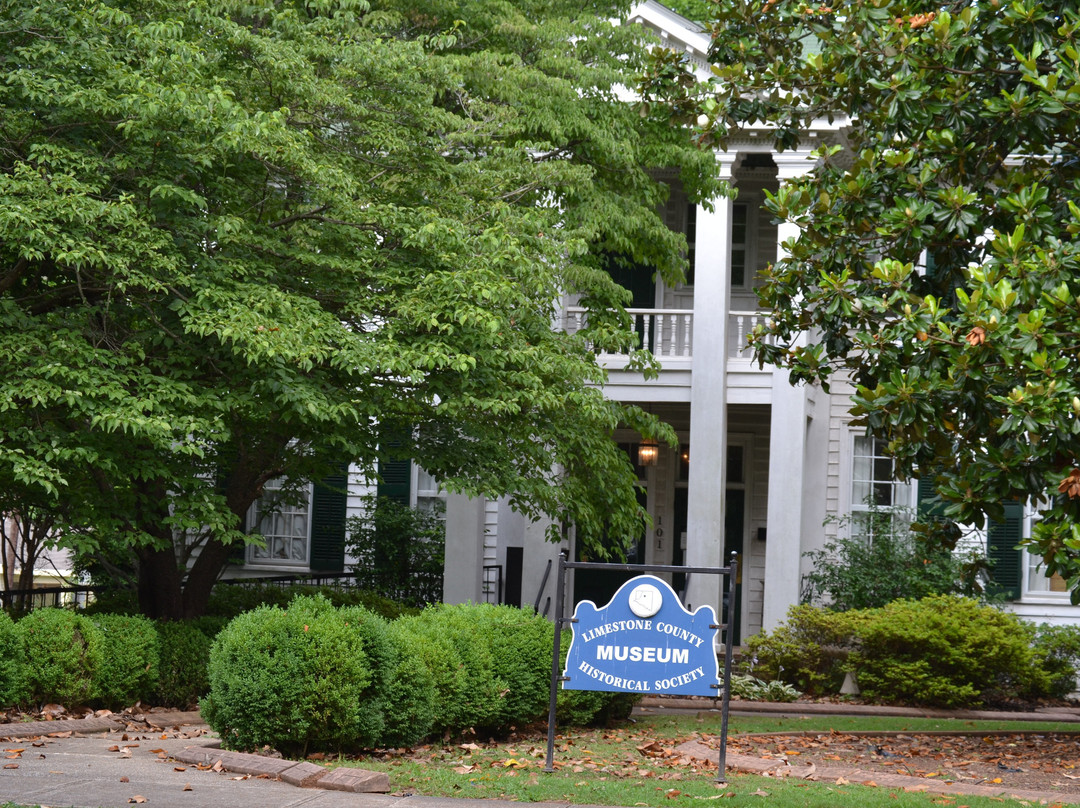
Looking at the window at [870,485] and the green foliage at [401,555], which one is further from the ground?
the window at [870,485]

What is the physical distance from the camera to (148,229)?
30.0 feet

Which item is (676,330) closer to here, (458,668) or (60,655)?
(458,668)

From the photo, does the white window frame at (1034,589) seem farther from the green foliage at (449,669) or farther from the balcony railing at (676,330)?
the green foliage at (449,669)

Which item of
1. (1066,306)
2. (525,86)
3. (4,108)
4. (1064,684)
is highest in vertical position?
(525,86)

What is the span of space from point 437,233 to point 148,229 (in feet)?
7.77

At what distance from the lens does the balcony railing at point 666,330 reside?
51.8 feet

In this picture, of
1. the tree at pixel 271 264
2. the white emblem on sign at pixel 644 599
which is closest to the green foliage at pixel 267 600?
the tree at pixel 271 264

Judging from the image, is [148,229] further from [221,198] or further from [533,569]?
[533,569]

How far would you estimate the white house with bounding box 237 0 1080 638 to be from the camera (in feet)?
49.0

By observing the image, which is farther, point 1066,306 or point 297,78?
point 297,78

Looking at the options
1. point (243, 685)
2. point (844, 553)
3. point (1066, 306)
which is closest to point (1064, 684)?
point (844, 553)

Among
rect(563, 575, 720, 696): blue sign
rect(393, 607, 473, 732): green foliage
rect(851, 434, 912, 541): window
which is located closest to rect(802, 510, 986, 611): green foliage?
rect(851, 434, 912, 541): window

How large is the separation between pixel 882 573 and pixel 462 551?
5.48 meters

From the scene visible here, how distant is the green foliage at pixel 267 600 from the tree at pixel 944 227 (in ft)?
20.7
